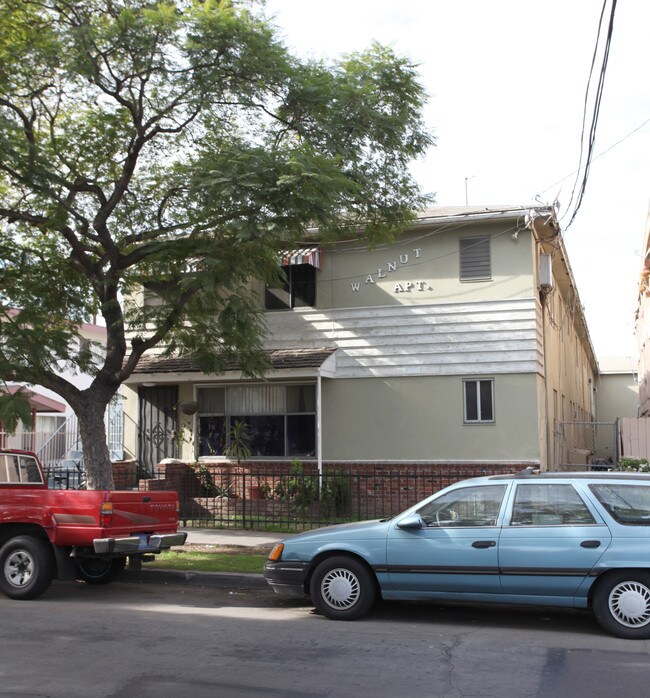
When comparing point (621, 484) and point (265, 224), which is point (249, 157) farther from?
point (621, 484)

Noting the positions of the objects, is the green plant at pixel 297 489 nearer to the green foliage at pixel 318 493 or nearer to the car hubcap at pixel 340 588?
the green foliage at pixel 318 493

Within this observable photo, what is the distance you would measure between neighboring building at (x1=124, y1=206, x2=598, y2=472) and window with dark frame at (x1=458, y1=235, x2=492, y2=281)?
21 mm

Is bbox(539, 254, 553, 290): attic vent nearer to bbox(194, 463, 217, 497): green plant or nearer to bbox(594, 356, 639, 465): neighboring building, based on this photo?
bbox(194, 463, 217, 497): green plant

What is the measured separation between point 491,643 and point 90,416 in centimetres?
740

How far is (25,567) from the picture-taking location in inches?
372

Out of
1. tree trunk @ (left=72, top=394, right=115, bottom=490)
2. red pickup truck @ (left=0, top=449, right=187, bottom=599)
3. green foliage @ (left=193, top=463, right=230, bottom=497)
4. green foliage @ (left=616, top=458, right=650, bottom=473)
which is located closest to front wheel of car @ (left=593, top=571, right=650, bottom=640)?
red pickup truck @ (left=0, top=449, right=187, bottom=599)

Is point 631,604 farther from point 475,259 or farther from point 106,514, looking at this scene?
point 475,259

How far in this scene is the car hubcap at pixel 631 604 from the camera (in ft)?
24.1

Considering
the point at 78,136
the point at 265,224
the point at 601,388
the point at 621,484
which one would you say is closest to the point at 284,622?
the point at 621,484

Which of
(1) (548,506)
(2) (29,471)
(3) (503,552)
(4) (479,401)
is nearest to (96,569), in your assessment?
(2) (29,471)

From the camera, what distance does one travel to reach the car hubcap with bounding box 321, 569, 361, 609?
826cm

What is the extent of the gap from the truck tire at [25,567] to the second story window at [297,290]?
9788 mm

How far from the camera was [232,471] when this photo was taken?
58.6 ft

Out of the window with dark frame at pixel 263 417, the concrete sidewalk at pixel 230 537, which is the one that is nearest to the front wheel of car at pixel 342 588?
the concrete sidewalk at pixel 230 537
